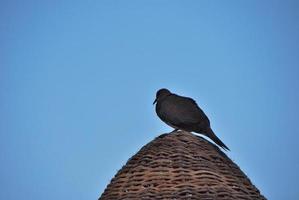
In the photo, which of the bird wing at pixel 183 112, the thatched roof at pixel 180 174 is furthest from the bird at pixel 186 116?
the thatched roof at pixel 180 174

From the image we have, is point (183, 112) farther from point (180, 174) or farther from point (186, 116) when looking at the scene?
point (180, 174)

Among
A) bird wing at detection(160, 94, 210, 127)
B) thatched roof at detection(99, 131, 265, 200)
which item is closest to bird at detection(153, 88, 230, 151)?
bird wing at detection(160, 94, 210, 127)

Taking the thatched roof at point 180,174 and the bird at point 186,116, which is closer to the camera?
the thatched roof at point 180,174

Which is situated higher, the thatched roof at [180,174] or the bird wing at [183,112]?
the bird wing at [183,112]

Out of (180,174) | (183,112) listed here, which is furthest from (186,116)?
(180,174)

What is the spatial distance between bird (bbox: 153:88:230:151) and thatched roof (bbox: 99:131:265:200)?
877 millimetres

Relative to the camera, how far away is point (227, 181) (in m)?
2.53

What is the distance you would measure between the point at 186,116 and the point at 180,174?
1255 millimetres

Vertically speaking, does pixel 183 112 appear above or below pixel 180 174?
above

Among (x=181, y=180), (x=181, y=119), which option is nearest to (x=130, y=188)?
(x=181, y=180)

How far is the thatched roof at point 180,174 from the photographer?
239 centimetres

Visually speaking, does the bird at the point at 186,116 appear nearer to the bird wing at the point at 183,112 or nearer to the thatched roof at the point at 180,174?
the bird wing at the point at 183,112

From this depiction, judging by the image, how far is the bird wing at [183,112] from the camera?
368 cm

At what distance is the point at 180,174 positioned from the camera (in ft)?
8.05
